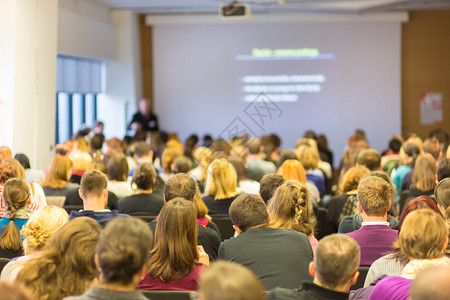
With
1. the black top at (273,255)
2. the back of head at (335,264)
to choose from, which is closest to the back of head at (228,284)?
the back of head at (335,264)

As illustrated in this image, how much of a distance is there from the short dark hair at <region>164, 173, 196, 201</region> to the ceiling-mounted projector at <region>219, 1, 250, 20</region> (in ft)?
21.4

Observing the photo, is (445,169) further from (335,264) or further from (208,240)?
(335,264)

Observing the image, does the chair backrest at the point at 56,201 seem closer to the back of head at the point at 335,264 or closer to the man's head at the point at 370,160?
the man's head at the point at 370,160

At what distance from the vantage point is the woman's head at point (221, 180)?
5414mm

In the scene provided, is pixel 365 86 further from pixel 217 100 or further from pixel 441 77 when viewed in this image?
pixel 217 100

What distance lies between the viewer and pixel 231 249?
11.5 feet

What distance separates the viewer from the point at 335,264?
8.01ft

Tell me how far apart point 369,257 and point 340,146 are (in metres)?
10.6

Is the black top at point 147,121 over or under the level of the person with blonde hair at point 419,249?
over

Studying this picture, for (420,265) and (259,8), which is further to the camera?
(259,8)

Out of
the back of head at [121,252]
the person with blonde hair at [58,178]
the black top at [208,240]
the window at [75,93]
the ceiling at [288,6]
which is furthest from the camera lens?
the ceiling at [288,6]

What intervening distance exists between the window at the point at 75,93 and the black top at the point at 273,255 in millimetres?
8432

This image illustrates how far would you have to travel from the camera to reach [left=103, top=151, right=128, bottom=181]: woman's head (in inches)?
241

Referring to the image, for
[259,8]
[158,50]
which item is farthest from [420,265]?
[158,50]
